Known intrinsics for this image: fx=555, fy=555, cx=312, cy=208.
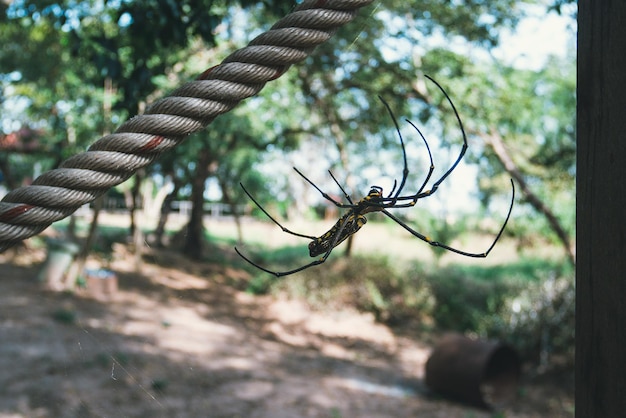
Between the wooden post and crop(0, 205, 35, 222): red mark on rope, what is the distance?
0.71m

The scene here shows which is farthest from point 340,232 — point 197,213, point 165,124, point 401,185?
point 197,213

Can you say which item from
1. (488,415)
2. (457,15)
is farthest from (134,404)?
(457,15)

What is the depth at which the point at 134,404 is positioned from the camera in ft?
15.0

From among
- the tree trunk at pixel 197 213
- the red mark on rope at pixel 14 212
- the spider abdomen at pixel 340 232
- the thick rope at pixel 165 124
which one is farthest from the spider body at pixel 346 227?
the tree trunk at pixel 197 213

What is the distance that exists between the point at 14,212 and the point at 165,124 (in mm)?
203

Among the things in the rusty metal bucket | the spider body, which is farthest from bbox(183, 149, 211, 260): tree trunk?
the spider body

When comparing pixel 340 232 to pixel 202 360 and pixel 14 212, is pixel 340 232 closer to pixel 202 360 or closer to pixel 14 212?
pixel 14 212

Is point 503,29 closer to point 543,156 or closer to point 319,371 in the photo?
point 543,156

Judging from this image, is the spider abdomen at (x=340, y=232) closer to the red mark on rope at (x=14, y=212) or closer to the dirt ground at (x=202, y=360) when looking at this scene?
the red mark on rope at (x=14, y=212)

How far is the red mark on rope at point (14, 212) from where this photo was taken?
642mm

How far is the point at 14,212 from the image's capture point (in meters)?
0.65

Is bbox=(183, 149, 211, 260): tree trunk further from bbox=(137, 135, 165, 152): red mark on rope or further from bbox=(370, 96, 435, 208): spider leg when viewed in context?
bbox=(137, 135, 165, 152): red mark on rope

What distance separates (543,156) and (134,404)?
6.32 metres

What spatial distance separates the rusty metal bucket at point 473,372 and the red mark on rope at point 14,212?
19.1 feet
